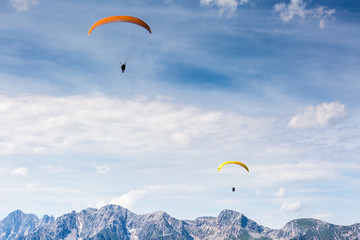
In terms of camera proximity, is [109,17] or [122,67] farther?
[122,67]

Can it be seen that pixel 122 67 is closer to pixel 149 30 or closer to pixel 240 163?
pixel 149 30

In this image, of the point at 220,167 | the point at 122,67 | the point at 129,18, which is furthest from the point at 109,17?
the point at 220,167

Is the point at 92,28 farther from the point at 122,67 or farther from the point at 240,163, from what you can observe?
the point at 240,163

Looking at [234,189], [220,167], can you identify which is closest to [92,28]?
[220,167]

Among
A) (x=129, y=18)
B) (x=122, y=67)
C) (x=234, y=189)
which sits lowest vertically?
(x=234, y=189)

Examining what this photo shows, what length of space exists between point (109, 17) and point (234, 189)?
187 feet

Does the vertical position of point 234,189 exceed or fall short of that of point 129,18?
it falls short

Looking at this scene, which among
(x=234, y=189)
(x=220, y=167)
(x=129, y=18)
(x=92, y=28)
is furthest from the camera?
(x=234, y=189)

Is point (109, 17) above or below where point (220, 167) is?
above

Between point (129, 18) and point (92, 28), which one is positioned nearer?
point (129, 18)

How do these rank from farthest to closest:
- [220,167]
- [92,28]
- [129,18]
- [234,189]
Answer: [234,189], [220,167], [92,28], [129,18]

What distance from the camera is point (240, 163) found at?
8788 cm

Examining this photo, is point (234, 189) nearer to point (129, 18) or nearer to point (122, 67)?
point (122, 67)

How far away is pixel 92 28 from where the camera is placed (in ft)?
198
